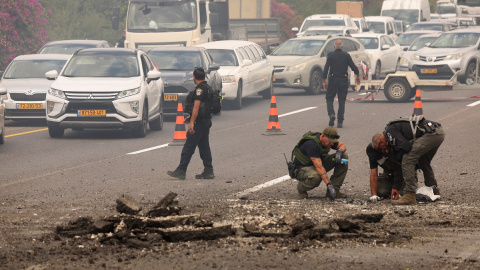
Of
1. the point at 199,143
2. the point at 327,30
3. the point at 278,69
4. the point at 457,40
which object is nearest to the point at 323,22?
the point at 327,30

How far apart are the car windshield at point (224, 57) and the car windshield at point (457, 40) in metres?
8.95

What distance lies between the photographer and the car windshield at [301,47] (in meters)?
30.2

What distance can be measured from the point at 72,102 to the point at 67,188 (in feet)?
21.1

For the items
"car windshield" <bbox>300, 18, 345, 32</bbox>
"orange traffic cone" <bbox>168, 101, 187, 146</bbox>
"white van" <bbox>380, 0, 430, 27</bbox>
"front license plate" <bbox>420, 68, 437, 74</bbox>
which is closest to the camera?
"orange traffic cone" <bbox>168, 101, 187, 146</bbox>

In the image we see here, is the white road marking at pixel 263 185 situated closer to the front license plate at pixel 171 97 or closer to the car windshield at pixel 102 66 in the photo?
the car windshield at pixel 102 66

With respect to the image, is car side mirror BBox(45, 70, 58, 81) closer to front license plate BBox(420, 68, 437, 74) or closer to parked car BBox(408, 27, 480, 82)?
parked car BBox(408, 27, 480, 82)

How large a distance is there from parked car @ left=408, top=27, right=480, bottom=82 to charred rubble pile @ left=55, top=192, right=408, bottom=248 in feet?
73.4

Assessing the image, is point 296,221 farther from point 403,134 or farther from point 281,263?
point 403,134

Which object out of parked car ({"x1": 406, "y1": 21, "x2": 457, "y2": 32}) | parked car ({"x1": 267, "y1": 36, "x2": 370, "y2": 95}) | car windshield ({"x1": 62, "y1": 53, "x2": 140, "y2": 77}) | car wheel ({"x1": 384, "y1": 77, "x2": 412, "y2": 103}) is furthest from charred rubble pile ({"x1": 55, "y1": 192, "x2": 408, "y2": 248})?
parked car ({"x1": 406, "y1": 21, "x2": 457, "y2": 32})

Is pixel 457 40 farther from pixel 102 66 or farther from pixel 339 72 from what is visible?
pixel 102 66

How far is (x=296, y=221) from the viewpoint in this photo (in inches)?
365

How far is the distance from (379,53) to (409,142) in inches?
968

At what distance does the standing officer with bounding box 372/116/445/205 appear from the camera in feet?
36.4

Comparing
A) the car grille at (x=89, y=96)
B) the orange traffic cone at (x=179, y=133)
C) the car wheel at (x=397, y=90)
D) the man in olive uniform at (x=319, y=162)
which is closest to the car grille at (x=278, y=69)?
the car wheel at (x=397, y=90)
